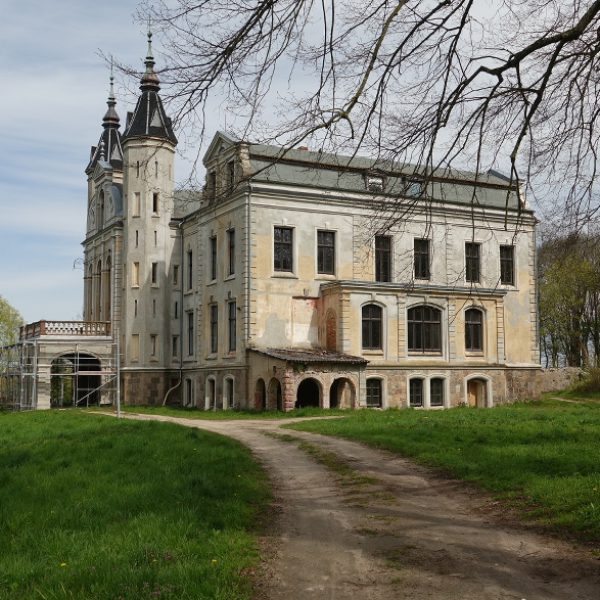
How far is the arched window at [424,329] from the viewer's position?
37.0 m

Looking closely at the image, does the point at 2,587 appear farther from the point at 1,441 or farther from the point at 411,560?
the point at 1,441

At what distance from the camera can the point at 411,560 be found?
26.3 ft

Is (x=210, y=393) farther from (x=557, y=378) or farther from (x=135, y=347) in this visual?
(x=557, y=378)

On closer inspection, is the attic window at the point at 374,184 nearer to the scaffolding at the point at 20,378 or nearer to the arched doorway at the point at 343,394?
the arched doorway at the point at 343,394

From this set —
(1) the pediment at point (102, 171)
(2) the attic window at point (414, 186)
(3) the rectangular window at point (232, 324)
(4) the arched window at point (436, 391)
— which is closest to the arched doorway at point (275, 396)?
(3) the rectangular window at point (232, 324)

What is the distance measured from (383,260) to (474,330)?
5664mm

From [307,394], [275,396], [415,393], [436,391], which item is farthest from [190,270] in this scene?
[436,391]

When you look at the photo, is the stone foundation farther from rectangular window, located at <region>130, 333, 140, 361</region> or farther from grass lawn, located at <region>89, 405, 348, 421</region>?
rectangular window, located at <region>130, 333, 140, 361</region>

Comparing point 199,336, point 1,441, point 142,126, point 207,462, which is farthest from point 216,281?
point 207,462

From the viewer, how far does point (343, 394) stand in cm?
3388

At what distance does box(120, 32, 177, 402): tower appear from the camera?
4234 cm

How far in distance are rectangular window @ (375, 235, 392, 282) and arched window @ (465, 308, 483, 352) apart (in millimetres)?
4381

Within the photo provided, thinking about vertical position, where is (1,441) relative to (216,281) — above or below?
below

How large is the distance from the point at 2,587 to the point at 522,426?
47.5 feet
